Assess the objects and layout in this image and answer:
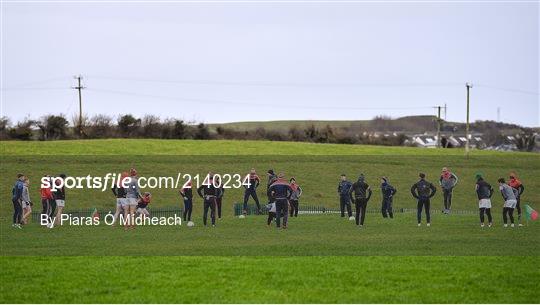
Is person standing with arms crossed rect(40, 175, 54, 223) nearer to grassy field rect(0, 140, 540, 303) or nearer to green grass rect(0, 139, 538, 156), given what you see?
grassy field rect(0, 140, 540, 303)

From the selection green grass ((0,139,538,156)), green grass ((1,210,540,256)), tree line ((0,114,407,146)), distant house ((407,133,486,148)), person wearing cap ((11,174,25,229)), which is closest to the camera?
A: green grass ((1,210,540,256))

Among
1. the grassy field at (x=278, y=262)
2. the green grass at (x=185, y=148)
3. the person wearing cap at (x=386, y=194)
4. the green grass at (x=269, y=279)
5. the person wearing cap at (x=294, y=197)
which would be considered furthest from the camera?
the green grass at (x=185, y=148)

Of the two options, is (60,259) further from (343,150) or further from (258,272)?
(343,150)

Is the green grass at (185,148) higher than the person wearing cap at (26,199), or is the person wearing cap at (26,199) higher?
the green grass at (185,148)

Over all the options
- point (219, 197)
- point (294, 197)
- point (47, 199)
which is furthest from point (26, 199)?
point (294, 197)

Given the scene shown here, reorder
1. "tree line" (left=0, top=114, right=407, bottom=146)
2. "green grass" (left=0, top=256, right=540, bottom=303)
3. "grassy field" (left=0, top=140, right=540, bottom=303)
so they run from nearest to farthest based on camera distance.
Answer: "green grass" (left=0, top=256, right=540, bottom=303) → "grassy field" (left=0, top=140, right=540, bottom=303) → "tree line" (left=0, top=114, right=407, bottom=146)

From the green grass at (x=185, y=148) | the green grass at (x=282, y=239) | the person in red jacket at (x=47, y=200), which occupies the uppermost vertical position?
the green grass at (x=185, y=148)

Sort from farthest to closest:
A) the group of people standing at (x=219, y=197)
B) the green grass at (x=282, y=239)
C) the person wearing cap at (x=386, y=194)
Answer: the person wearing cap at (x=386, y=194) < the group of people standing at (x=219, y=197) < the green grass at (x=282, y=239)

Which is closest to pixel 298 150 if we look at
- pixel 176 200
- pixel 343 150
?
pixel 343 150

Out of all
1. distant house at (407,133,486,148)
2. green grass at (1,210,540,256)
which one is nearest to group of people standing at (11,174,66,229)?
green grass at (1,210,540,256)

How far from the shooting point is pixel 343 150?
3546 inches

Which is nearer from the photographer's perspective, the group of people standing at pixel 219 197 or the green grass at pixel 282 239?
the green grass at pixel 282 239

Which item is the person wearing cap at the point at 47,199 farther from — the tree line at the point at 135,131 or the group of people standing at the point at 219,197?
the tree line at the point at 135,131

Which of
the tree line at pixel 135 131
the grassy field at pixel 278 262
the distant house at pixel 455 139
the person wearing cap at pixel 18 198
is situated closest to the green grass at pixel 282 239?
the grassy field at pixel 278 262
